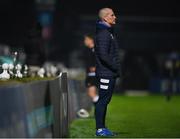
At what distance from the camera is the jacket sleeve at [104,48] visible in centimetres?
1267

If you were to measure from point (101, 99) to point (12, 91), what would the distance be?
12.3 ft

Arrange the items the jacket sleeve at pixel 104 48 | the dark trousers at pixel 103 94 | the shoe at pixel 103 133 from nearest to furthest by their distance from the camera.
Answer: the jacket sleeve at pixel 104 48, the dark trousers at pixel 103 94, the shoe at pixel 103 133

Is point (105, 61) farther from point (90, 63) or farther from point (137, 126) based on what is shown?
point (90, 63)

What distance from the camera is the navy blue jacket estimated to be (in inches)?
500

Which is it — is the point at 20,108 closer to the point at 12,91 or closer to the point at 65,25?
the point at 12,91

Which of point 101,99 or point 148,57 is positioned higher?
point 101,99

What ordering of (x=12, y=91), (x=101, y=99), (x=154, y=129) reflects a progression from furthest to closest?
(x=154, y=129)
(x=101, y=99)
(x=12, y=91)

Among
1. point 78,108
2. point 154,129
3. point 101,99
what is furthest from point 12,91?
point 78,108

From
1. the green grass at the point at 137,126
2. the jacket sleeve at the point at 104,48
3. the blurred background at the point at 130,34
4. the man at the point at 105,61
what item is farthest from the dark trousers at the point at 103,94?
the blurred background at the point at 130,34

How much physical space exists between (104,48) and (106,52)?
7 centimetres

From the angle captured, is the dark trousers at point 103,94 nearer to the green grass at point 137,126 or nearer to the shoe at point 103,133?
the shoe at point 103,133

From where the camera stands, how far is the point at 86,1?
148ft

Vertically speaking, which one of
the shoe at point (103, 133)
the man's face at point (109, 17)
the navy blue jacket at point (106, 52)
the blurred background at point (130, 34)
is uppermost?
the man's face at point (109, 17)

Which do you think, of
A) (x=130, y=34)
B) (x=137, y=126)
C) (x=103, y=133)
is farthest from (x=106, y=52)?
(x=130, y=34)
